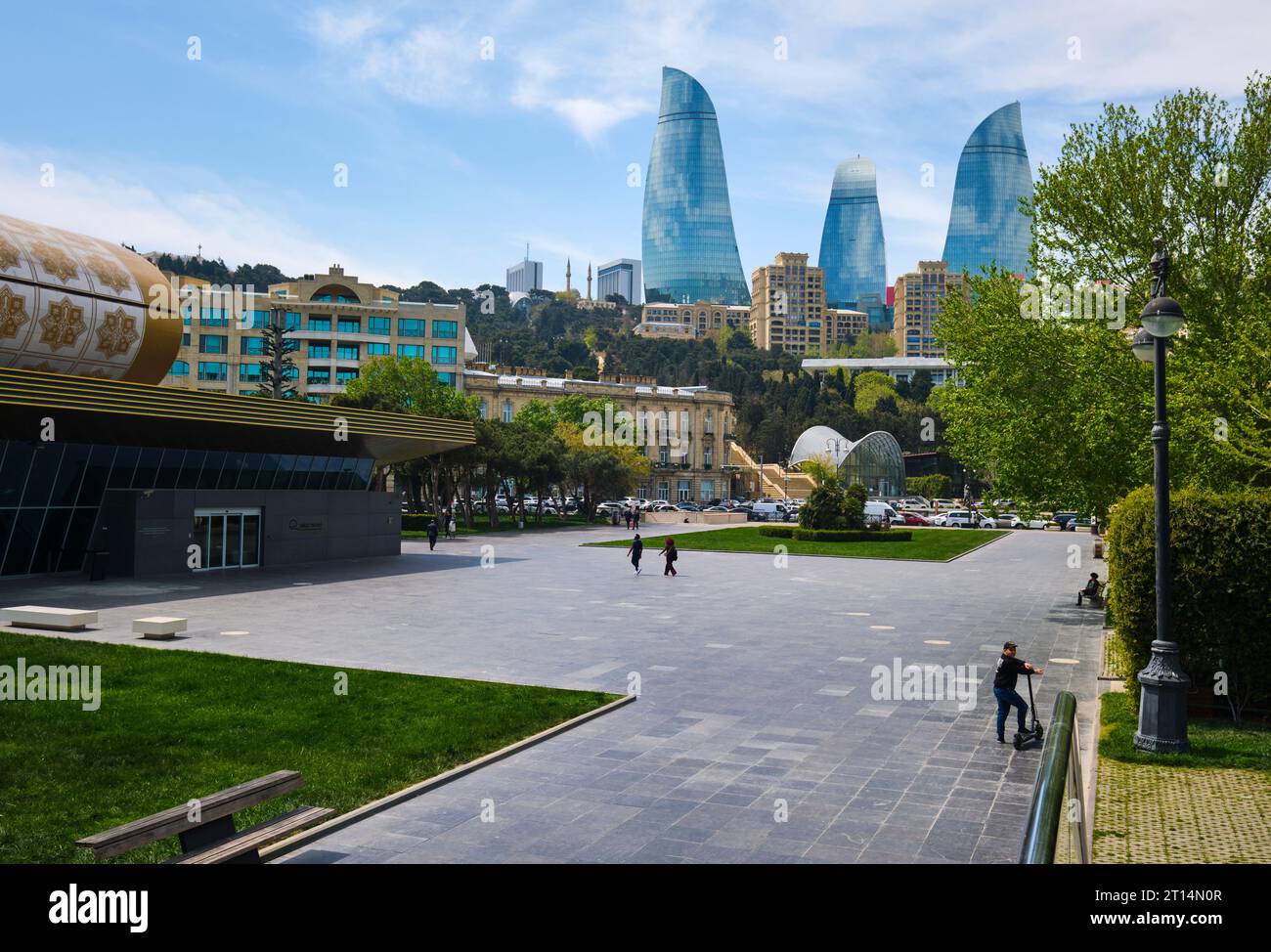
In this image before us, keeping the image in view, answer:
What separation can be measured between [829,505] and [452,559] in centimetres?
2211

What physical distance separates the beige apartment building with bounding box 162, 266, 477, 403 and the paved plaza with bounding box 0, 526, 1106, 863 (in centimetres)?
6180

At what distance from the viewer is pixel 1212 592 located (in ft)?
44.8

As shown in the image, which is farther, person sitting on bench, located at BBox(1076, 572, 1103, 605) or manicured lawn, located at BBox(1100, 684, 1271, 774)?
person sitting on bench, located at BBox(1076, 572, 1103, 605)

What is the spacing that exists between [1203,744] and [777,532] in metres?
43.5

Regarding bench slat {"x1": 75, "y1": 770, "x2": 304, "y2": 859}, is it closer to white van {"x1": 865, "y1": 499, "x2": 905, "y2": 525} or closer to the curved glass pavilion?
white van {"x1": 865, "y1": 499, "x2": 905, "y2": 525}

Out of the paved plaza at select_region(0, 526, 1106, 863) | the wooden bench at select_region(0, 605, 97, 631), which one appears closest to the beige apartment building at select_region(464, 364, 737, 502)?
the paved plaza at select_region(0, 526, 1106, 863)

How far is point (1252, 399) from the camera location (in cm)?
1628

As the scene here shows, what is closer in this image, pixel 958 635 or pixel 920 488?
pixel 958 635

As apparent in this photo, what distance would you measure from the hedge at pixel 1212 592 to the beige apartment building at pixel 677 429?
103959 mm

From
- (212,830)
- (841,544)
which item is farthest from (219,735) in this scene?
(841,544)

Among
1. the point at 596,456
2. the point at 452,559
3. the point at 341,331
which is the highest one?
the point at 341,331

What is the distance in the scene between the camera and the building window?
9231cm
